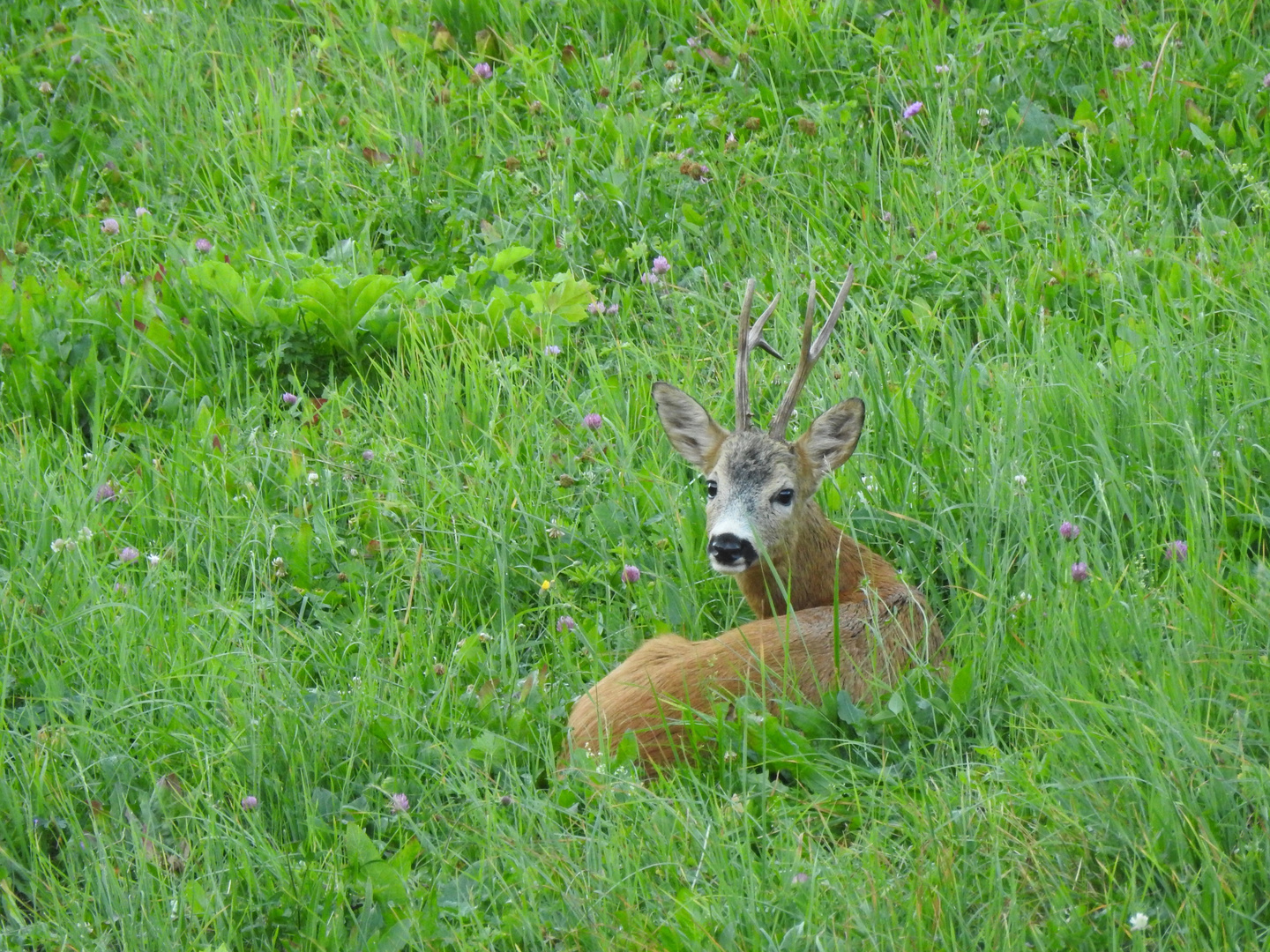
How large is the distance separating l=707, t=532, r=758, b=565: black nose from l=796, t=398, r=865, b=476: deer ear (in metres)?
0.46

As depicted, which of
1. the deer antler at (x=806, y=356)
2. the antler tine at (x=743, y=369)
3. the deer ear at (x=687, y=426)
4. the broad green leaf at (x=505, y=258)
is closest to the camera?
the deer antler at (x=806, y=356)

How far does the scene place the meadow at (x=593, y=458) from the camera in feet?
10.3

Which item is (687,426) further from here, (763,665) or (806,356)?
(763,665)

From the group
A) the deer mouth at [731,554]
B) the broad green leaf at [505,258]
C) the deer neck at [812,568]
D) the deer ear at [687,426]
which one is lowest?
the deer neck at [812,568]

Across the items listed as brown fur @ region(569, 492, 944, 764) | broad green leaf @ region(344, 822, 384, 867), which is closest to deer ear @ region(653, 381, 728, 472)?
brown fur @ region(569, 492, 944, 764)

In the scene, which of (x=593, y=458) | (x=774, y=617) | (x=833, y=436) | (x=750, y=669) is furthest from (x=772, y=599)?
(x=593, y=458)

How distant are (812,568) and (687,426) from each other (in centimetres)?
57

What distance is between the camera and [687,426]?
4.47m

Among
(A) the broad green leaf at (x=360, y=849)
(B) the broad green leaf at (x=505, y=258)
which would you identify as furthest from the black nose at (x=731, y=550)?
(B) the broad green leaf at (x=505, y=258)

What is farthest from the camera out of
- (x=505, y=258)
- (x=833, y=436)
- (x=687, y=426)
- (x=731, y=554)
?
(x=505, y=258)

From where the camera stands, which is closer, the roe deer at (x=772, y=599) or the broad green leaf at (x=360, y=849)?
the broad green leaf at (x=360, y=849)

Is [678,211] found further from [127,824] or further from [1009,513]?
[127,824]

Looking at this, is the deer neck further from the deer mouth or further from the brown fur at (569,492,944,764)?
the deer mouth

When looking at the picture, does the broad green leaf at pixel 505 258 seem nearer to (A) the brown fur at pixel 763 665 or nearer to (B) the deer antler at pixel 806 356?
(B) the deer antler at pixel 806 356
